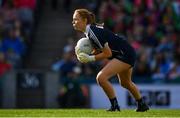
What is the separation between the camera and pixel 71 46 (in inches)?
968

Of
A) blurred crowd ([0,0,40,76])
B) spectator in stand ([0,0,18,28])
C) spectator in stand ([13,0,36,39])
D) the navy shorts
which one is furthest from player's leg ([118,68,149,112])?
spectator in stand ([13,0,36,39])

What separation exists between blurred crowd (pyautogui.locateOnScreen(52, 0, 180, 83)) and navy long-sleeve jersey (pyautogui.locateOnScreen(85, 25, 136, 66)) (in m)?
7.61

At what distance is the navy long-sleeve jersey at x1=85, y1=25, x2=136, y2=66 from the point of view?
15039 millimetres

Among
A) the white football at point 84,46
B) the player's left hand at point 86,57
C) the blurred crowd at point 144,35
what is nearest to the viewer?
the player's left hand at point 86,57

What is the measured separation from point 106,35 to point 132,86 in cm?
115

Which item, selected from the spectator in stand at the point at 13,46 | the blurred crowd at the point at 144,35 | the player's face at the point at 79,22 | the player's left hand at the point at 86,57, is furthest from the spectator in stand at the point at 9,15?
the player's left hand at the point at 86,57

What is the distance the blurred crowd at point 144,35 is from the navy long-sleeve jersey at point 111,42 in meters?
7.61

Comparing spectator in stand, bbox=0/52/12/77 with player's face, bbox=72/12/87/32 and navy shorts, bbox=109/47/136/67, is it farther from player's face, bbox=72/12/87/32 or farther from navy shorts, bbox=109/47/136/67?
navy shorts, bbox=109/47/136/67

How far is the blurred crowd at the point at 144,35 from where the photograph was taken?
23.6 m

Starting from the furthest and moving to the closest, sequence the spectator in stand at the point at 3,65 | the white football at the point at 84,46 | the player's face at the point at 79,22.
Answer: the spectator in stand at the point at 3,65 → the player's face at the point at 79,22 → the white football at the point at 84,46

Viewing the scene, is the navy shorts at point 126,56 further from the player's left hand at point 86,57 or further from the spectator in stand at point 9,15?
the spectator in stand at point 9,15

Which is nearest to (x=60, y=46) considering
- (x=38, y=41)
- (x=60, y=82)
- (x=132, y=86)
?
(x=38, y=41)

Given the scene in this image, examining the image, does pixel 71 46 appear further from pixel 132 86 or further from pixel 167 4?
pixel 132 86

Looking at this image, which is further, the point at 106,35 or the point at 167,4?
the point at 167,4
